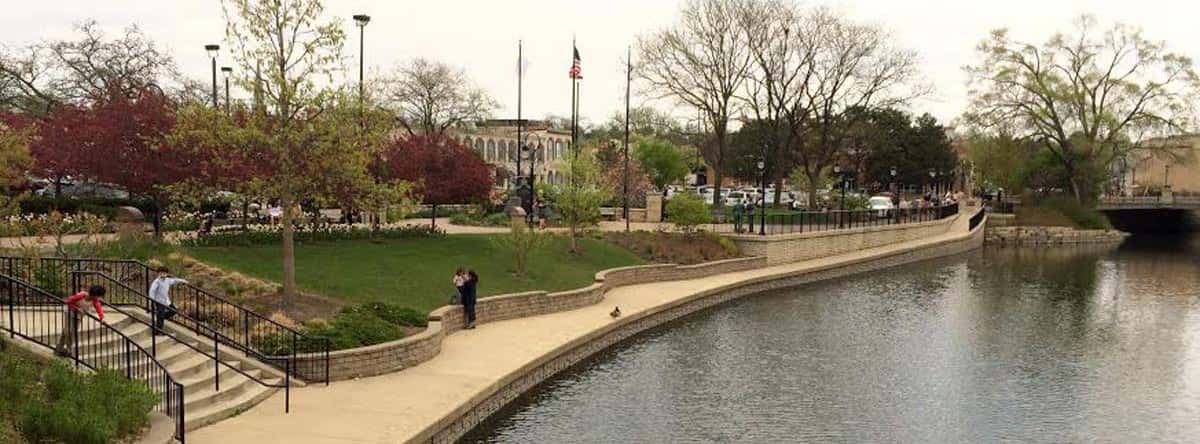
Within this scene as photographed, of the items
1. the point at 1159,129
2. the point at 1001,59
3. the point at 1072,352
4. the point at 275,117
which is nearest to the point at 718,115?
the point at 1001,59

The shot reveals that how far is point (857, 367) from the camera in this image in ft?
70.5

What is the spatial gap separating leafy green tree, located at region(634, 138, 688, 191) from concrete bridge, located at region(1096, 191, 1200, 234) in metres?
36.2

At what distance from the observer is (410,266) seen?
2533 cm

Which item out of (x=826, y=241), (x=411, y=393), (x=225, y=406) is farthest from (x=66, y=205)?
(x=826, y=241)

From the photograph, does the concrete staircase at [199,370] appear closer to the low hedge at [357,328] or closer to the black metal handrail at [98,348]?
the black metal handrail at [98,348]

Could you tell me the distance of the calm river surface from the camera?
16.2m

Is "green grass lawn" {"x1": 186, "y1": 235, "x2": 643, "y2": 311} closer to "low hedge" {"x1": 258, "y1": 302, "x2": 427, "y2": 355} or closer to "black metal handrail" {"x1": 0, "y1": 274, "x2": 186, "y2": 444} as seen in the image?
"low hedge" {"x1": 258, "y1": 302, "x2": 427, "y2": 355}

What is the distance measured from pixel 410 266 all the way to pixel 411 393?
10286mm

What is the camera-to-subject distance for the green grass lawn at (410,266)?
2181 cm

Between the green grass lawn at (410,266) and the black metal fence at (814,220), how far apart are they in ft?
31.6

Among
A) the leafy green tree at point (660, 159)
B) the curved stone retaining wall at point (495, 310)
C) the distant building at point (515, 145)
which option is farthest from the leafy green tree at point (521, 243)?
the distant building at point (515, 145)

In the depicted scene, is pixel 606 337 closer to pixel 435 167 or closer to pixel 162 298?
pixel 162 298

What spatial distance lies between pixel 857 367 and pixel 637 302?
7.41 meters

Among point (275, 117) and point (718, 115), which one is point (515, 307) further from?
point (718, 115)
